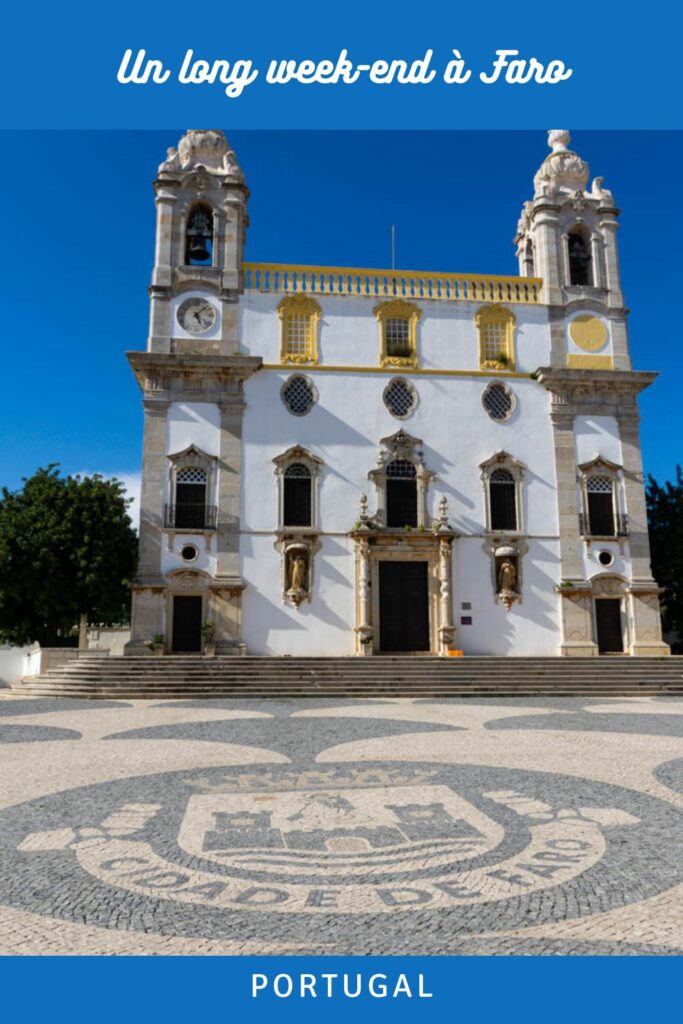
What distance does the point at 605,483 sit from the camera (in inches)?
954

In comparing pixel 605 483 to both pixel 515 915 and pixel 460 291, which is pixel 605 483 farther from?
pixel 515 915

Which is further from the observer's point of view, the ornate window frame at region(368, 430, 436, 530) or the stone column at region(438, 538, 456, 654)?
the ornate window frame at region(368, 430, 436, 530)

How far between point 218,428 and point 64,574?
707 centimetres

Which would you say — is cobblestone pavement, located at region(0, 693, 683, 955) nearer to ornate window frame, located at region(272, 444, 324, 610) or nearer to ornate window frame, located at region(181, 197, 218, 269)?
ornate window frame, located at region(272, 444, 324, 610)

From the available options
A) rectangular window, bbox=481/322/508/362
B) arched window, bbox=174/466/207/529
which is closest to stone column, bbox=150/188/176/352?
arched window, bbox=174/466/207/529

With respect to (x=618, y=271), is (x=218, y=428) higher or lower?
lower

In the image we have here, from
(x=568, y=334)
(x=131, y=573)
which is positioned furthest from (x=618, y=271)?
(x=131, y=573)

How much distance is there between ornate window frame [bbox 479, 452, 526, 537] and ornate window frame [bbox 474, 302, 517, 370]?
309 cm

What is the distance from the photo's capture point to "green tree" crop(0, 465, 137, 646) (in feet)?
80.5

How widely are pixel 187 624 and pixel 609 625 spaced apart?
12.4 metres

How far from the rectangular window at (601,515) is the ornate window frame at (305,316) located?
378 inches

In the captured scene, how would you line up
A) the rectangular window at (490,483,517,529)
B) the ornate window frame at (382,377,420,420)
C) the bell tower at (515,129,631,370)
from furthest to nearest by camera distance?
1. the bell tower at (515,129,631,370)
2. the ornate window frame at (382,377,420,420)
3. the rectangular window at (490,483,517,529)

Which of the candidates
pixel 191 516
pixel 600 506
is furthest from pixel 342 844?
pixel 600 506

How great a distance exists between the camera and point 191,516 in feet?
74.2
